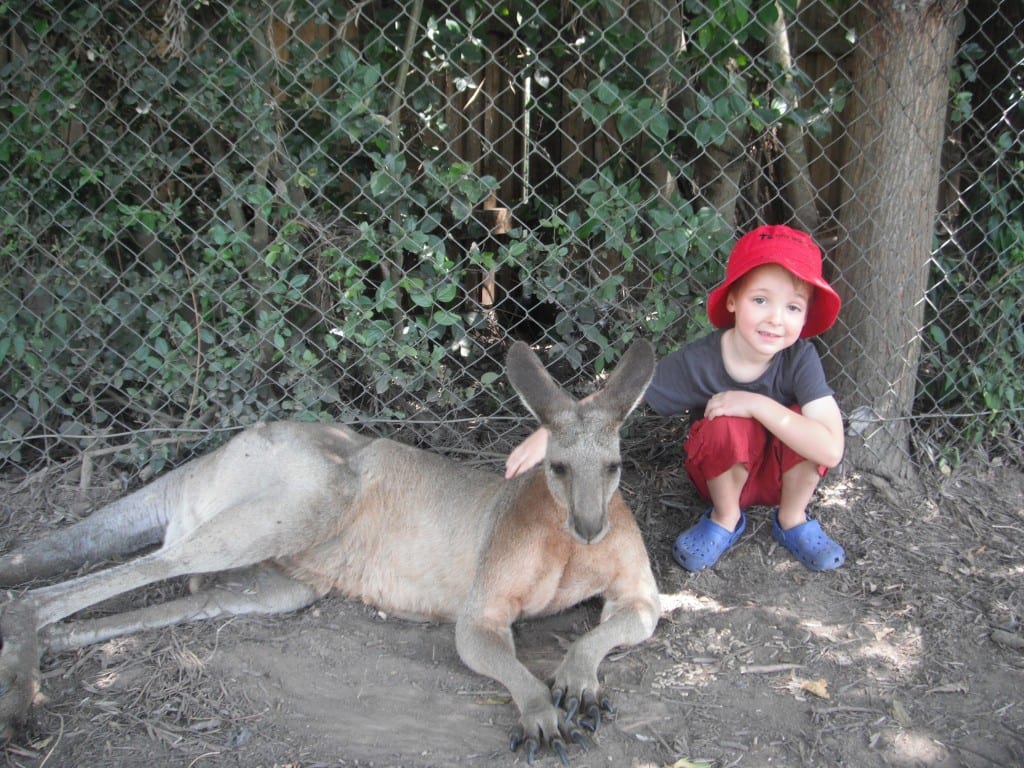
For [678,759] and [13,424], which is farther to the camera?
[13,424]

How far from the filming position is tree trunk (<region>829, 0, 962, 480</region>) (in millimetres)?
3852

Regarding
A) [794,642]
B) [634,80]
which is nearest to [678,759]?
[794,642]

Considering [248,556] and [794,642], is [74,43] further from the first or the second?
[794,642]

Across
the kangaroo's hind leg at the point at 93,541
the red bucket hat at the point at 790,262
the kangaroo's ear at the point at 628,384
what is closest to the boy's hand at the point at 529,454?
the kangaroo's ear at the point at 628,384

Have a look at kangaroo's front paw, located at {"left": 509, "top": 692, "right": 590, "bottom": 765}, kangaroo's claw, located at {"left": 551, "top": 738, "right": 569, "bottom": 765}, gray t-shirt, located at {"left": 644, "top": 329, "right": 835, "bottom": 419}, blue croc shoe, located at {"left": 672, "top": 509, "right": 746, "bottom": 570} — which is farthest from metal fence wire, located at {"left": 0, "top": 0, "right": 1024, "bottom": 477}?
kangaroo's claw, located at {"left": 551, "top": 738, "right": 569, "bottom": 765}

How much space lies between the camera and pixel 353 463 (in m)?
3.73

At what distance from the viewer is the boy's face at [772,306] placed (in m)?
3.34

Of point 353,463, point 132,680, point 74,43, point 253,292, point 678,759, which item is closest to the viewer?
point 678,759

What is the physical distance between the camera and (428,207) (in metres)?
4.22

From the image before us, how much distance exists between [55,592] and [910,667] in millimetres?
2891

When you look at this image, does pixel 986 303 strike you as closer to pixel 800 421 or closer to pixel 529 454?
pixel 800 421

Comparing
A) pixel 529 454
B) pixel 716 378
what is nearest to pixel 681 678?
pixel 529 454

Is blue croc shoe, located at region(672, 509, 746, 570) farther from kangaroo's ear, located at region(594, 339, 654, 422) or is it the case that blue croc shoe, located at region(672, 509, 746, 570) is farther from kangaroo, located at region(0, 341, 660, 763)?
kangaroo's ear, located at region(594, 339, 654, 422)

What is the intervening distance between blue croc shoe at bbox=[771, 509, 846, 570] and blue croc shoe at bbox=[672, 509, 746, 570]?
22 centimetres
